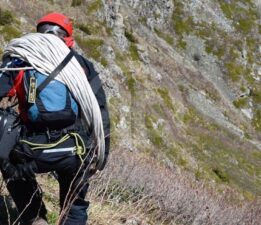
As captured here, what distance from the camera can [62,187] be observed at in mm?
4980

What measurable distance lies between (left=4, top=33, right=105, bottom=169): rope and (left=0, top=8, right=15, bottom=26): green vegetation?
3846 centimetres

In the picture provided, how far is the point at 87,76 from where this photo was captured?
4.86 meters

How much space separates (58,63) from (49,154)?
2.61ft

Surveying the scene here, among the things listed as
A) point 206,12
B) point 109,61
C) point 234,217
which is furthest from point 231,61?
point 234,217

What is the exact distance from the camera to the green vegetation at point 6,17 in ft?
137

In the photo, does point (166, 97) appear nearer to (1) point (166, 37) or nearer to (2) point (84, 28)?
(2) point (84, 28)

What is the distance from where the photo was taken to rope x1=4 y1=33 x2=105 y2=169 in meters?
4.50

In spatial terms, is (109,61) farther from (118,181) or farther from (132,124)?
(118,181)

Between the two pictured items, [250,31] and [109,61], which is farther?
[250,31]

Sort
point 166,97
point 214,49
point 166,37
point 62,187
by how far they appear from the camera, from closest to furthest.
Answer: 1. point 62,187
2. point 166,97
3. point 166,37
4. point 214,49

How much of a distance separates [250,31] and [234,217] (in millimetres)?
81241

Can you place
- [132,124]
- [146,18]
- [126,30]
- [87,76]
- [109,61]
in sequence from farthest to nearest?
[146,18] < [126,30] < [109,61] < [132,124] < [87,76]

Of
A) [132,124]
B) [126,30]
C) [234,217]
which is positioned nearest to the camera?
[234,217]

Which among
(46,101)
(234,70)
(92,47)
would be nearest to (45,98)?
(46,101)
